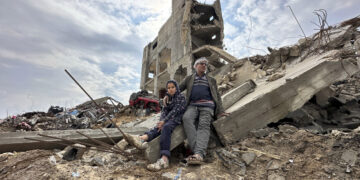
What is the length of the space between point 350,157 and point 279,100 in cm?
105

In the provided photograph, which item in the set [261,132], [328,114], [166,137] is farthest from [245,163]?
[328,114]

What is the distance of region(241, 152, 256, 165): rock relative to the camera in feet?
6.73

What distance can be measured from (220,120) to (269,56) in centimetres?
436

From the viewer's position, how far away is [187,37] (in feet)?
46.0

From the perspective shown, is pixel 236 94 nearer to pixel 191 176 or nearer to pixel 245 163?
pixel 245 163

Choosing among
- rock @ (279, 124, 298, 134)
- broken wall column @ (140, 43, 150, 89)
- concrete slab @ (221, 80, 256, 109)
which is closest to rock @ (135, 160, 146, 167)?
concrete slab @ (221, 80, 256, 109)

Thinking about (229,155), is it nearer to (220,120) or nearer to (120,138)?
(220,120)

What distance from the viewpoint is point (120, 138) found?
10.0 ft

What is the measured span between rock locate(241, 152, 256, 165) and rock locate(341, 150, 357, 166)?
0.88 m

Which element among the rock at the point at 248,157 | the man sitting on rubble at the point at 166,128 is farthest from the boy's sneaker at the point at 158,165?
the rock at the point at 248,157

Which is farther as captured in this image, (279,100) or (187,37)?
(187,37)

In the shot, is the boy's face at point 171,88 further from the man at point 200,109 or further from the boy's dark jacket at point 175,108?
the man at point 200,109

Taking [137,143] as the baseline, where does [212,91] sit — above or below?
above

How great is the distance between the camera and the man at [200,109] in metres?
2.19
